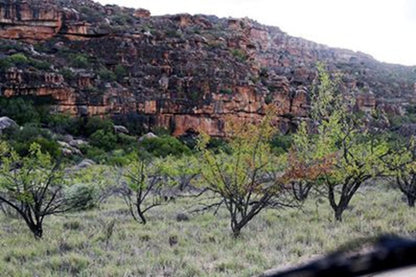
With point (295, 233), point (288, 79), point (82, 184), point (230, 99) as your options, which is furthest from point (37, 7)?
point (295, 233)

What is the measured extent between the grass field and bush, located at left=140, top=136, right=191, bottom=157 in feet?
51.9

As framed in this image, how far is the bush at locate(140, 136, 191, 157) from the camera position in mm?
27750

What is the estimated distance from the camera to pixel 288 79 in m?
50.9

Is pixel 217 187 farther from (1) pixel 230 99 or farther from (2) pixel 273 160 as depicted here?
(1) pixel 230 99

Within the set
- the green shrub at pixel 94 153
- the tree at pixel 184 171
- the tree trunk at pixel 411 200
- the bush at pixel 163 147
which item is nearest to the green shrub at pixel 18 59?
the green shrub at pixel 94 153

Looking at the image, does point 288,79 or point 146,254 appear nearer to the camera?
point 146,254

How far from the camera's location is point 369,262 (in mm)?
889

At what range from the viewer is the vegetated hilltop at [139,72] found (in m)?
36.2

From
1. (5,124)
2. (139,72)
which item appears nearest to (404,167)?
(5,124)

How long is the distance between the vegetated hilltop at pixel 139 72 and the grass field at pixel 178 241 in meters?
22.2

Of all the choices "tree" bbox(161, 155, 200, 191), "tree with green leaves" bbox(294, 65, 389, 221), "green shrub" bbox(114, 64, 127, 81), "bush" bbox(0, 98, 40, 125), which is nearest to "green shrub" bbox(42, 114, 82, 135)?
"bush" bbox(0, 98, 40, 125)

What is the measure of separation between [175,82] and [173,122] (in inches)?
153

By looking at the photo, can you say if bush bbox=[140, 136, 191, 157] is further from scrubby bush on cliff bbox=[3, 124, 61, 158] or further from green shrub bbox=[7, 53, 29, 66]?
green shrub bbox=[7, 53, 29, 66]

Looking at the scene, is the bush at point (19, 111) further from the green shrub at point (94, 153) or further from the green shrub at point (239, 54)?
the green shrub at point (239, 54)
